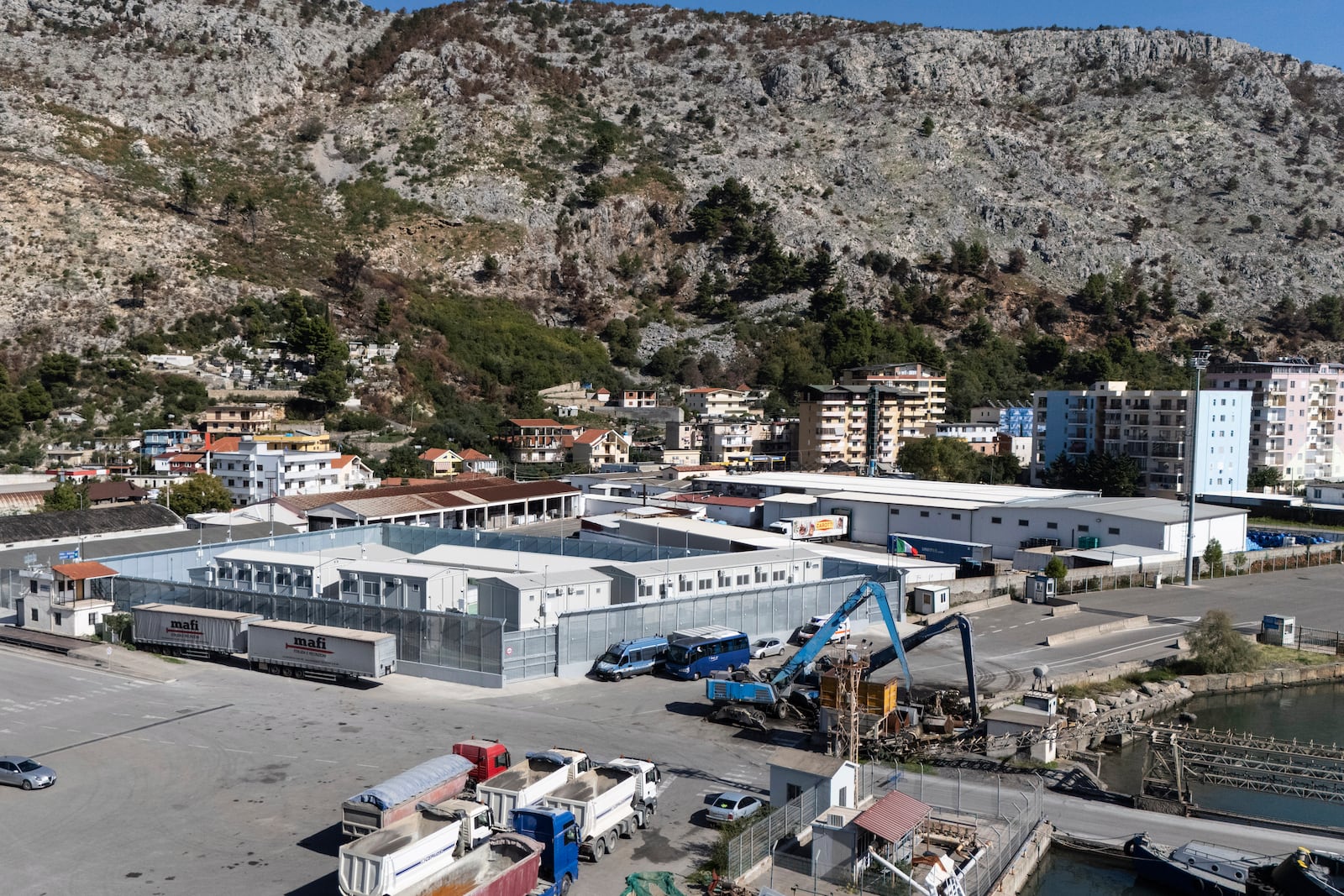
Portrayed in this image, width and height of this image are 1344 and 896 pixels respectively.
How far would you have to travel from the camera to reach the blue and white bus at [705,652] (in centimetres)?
2373

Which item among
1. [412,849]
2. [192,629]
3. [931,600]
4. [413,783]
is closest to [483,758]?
[413,783]

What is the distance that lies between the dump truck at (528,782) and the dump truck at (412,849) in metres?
0.32

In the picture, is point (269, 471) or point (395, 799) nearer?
point (395, 799)

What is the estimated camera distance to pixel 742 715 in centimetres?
2023

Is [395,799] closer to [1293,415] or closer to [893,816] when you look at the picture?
[893,816]

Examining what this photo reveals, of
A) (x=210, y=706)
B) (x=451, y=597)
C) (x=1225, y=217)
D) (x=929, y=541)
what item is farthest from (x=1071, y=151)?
(x=210, y=706)

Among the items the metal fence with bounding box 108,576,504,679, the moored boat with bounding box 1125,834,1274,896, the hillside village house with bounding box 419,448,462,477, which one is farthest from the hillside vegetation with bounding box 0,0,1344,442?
the moored boat with bounding box 1125,834,1274,896

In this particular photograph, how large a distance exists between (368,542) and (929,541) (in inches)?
863

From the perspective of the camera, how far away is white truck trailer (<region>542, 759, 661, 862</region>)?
14102mm

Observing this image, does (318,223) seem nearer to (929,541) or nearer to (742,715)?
(929,541)

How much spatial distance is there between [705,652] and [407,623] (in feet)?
22.3

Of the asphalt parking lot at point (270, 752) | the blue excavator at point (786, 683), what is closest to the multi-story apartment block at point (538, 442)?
the asphalt parking lot at point (270, 752)

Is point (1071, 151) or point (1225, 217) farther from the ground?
point (1071, 151)

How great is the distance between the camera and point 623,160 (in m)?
114
